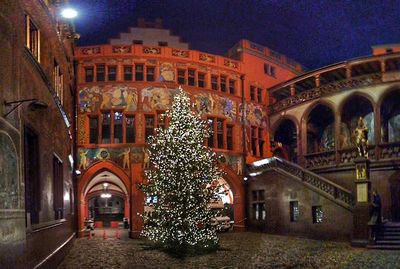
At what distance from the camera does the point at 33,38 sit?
44.9 feet

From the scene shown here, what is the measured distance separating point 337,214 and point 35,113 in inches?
677

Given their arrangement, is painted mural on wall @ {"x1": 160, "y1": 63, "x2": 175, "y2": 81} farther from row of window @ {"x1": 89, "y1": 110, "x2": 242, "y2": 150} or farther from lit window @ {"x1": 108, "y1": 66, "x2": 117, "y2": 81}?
lit window @ {"x1": 108, "y1": 66, "x2": 117, "y2": 81}

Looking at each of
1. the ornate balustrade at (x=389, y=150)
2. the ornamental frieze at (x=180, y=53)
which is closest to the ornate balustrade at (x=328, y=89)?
the ornate balustrade at (x=389, y=150)

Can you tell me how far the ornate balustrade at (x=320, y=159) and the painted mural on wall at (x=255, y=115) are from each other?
545cm

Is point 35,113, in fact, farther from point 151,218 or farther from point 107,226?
point 107,226

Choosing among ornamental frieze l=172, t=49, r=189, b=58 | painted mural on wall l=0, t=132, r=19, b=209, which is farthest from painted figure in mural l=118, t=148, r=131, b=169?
painted mural on wall l=0, t=132, r=19, b=209

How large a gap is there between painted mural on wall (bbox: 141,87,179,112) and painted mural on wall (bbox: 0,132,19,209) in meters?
23.2

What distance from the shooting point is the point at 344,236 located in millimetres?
24828

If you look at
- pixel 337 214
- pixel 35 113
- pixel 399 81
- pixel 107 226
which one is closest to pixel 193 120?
pixel 337 214

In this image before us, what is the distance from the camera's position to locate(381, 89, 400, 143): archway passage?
29344 mm

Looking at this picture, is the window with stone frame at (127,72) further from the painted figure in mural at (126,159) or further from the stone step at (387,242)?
the stone step at (387,242)

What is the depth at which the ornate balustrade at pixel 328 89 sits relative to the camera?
95.9 feet

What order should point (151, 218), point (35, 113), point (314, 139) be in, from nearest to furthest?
point (35, 113) → point (151, 218) → point (314, 139)

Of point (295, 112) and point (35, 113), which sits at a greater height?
point (295, 112)
